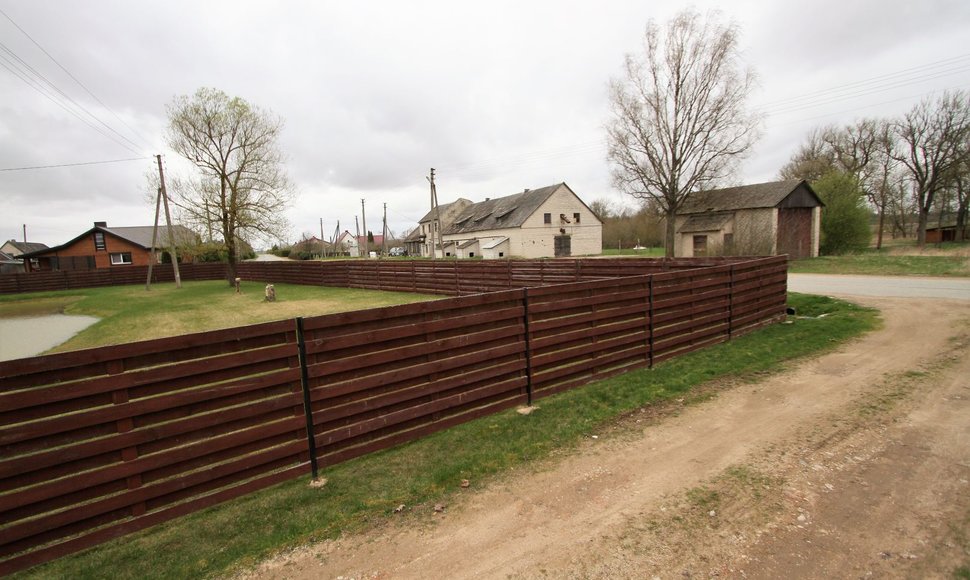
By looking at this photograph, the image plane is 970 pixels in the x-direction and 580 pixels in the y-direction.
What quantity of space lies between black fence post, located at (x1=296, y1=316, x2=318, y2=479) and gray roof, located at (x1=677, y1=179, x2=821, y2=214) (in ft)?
108

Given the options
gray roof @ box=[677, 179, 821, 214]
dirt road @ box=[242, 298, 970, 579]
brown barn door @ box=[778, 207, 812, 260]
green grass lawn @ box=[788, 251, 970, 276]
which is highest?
gray roof @ box=[677, 179, 821, 214]

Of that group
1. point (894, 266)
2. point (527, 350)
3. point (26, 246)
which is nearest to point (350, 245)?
point (26, 246)

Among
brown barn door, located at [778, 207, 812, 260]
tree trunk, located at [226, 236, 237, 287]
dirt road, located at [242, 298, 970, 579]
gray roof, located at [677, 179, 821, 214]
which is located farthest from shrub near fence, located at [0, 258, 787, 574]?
brown barn door, located at [778, 207, 812, 260]

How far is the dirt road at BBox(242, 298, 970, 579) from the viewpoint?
2.53 m

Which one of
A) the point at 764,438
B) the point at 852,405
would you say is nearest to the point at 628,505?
the point at 764,438

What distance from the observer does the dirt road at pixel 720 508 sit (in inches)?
99.6

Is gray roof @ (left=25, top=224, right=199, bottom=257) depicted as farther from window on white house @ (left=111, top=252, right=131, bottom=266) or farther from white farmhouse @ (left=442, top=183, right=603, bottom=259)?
white farmhouse @ (left=442, top=183, right=603, bottom=259)

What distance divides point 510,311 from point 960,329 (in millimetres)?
9249

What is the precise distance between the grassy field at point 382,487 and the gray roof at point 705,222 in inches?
1219

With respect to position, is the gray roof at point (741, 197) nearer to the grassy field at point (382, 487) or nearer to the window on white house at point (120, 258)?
the grassy field at point (382, 487)

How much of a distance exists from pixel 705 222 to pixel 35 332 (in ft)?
133

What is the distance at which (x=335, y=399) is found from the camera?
376cm

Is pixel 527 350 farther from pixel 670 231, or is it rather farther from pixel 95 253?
pixel 95 253

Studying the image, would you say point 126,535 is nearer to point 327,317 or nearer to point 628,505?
point 327,317
